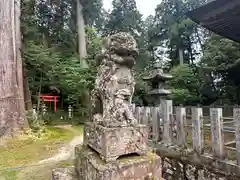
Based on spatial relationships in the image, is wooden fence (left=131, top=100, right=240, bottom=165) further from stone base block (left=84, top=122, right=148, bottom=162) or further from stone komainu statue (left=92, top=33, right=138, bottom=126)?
stone komainu statue (left=92, top=33, right=138, bottom=126)

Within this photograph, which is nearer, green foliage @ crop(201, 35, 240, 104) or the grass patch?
the grass patch

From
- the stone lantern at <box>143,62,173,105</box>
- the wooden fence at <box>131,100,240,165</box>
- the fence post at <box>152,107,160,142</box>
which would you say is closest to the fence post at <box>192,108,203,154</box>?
the wooden fence at <box>131,100,240,165</box>

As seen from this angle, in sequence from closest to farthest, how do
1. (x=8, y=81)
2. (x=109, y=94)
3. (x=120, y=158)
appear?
(x=120, y=158)
(x=109, y=94)
(x=8, y=81)

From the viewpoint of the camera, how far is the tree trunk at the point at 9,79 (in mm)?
6027

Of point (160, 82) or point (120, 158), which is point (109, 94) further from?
point (160, 82)

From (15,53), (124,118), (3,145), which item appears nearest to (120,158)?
(124,118)

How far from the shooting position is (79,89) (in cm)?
1093

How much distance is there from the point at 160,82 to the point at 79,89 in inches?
219

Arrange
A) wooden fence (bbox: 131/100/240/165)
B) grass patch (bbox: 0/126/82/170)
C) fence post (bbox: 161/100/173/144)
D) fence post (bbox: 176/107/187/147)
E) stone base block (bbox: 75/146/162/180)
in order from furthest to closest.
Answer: grass patch (bbox: 0/126/82/170) → fence post (bbox: 161/100/173/144) → fence post (bbox: 176/107/187/147) → wooden fence (bbox: 131/100/240/165) → stone base block (bbox: 75/146/162/180)

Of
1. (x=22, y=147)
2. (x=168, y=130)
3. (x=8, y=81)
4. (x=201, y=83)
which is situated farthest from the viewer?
(x=201, y=83)

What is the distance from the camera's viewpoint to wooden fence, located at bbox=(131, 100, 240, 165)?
237 cm

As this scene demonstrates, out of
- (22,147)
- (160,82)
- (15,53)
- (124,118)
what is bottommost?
(22,147)

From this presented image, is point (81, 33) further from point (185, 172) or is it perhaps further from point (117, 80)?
point (117, 80)

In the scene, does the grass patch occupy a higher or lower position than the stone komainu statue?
lower
